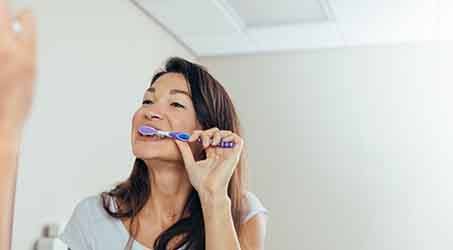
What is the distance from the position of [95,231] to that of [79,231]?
0.11 feet

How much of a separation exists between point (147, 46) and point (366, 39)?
3.44 ft

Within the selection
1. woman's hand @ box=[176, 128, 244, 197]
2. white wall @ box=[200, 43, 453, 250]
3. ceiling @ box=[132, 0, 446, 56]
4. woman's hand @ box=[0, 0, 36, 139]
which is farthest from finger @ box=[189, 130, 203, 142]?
white wall @ box=[200, 43, 453, 250]

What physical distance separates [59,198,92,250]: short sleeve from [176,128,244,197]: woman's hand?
238mm

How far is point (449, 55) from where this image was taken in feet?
9.36

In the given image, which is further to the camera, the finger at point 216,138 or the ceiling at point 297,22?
the ceiling at point 297,22

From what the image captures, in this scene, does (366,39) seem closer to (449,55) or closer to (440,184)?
(449,55)

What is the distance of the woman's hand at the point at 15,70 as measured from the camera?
0.80ft

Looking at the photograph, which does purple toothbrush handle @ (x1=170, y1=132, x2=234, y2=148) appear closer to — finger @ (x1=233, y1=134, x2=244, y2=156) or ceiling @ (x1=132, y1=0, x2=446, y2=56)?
finger @ (x1=233, y1=134, x2=244, y2=156)

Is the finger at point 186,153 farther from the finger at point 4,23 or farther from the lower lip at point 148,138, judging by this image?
the finger at point 4,23

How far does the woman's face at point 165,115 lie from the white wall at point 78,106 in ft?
1.95

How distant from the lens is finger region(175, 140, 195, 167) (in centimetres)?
114

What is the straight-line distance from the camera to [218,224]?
42.6 inches

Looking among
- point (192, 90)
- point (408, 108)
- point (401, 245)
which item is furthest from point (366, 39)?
point (192, 90)

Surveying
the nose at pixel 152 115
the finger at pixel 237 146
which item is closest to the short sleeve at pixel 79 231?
the nose at pixel 152 115
